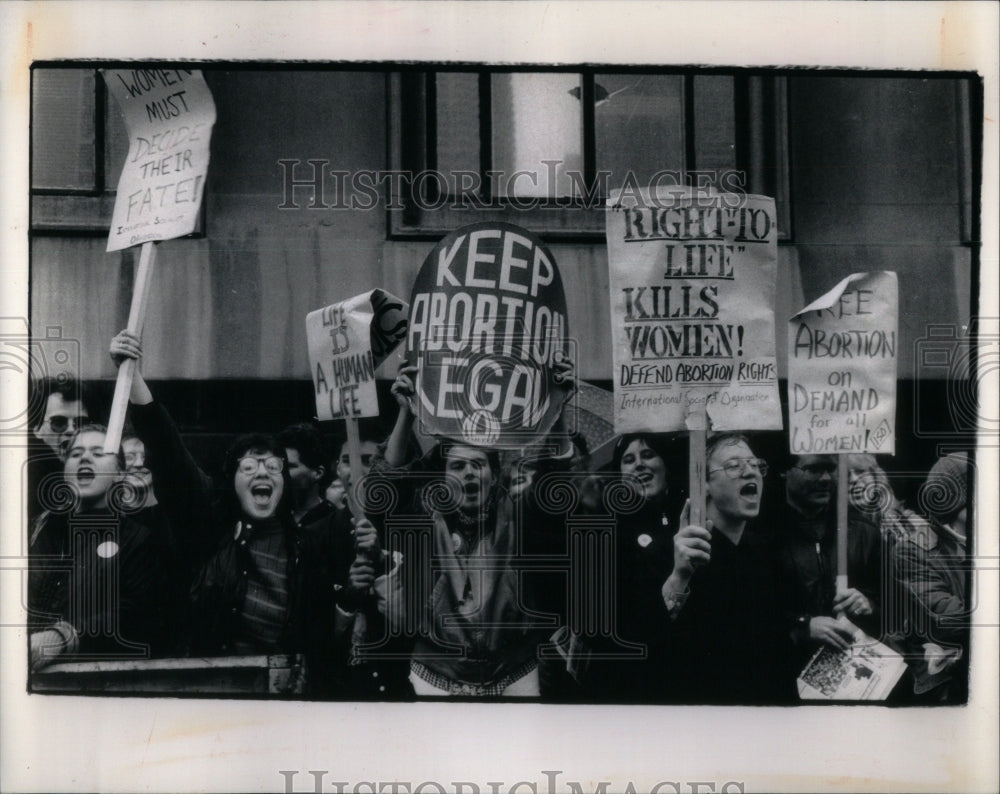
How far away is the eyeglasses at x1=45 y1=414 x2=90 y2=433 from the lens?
6.42 meters

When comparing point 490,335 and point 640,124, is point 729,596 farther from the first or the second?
point 640,124

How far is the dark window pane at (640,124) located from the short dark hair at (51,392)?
9.09 feet

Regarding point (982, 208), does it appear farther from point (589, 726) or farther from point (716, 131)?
point (589, 726)

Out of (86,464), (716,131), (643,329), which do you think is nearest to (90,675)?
(86,464)

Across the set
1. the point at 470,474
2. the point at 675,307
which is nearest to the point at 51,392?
the point at 470,474

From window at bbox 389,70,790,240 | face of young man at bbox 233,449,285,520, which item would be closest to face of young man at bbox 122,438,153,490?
face of young man at bbox 233,449,285,520

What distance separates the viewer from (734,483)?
6.37m

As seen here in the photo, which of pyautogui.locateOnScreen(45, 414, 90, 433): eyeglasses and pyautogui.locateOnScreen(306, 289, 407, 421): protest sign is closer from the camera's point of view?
pyautogui.locateOnScreen(306, 289, 407, 421): protest sign

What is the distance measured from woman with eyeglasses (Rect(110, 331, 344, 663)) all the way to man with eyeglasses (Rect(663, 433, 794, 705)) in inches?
68.2

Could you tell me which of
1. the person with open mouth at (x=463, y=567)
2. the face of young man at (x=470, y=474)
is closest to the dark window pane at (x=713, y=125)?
the person with open mouth at (x=463, y=567)

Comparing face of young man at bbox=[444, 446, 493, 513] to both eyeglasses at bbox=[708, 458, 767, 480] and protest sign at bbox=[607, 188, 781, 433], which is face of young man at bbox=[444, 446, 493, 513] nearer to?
protest sign at bbox=[607, 188, 781, 433]

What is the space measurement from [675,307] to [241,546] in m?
2.43

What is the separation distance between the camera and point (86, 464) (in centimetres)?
644

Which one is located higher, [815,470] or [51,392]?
[51,392]
